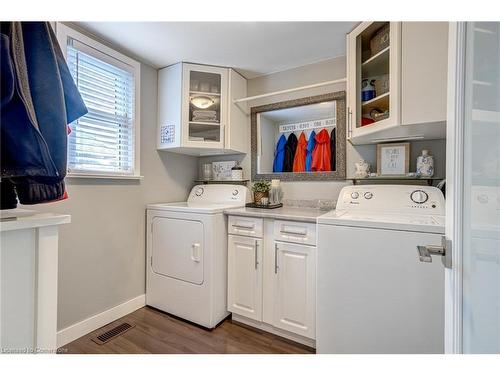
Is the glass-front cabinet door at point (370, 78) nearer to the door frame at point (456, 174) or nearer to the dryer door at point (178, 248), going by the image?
the door frame at point (456, 174)

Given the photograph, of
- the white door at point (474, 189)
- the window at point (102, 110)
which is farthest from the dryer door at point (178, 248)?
the white door at point (474, 189)

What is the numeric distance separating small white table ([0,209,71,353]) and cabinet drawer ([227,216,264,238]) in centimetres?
122

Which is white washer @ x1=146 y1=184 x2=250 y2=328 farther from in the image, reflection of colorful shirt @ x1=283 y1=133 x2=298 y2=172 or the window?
reflection of colorful shirt @ x1=283 y1=133 x2=298 y2=172

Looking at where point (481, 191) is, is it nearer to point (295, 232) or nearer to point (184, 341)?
point (295, 232)

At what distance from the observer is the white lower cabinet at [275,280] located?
154cm

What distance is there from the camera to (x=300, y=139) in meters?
2.18

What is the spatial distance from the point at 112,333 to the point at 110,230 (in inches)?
30.6

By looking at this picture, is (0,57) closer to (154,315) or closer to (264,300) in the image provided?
(264,300)

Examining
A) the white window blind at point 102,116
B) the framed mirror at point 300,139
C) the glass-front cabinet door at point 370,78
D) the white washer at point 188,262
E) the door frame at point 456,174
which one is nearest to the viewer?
the door frame at point 456,174

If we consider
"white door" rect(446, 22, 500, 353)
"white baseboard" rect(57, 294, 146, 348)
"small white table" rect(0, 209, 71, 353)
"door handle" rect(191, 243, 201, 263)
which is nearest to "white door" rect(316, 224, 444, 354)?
"white door" rect(446, 22, 500, 353)

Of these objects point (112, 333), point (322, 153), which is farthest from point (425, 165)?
point (112, 333)

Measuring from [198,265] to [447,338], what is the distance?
1.54 meters

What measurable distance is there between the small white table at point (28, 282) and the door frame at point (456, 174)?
3.82 feet
